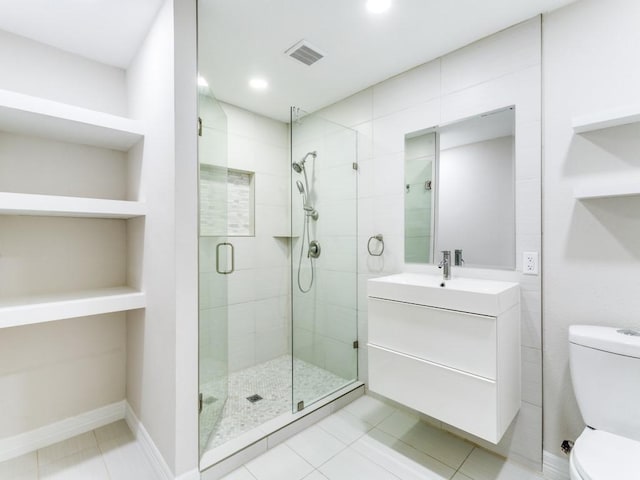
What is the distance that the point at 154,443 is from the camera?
1.67 m

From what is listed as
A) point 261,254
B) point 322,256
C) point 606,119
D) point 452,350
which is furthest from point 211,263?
point 606,119

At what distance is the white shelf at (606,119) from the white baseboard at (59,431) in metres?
3.19

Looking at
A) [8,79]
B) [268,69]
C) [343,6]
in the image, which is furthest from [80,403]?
[343,6]

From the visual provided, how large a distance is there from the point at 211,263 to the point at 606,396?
203cm

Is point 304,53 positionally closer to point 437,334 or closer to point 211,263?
point 211,263

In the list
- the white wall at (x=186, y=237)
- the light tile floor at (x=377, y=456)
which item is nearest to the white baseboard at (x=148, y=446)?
the white wall at (x=186, y=237)

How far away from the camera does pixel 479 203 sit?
1.87 metres

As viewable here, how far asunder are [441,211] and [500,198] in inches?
14.2

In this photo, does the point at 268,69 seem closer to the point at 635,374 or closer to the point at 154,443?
the point at 154,443

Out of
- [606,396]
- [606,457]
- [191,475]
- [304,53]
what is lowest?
[191,475]

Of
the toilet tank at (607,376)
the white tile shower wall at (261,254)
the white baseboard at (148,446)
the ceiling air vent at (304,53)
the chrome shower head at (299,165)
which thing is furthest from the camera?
the white tile shower wall at (261,254)

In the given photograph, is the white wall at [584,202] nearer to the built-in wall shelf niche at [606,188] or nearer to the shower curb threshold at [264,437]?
the built-in wall shelf niche at [606,188]

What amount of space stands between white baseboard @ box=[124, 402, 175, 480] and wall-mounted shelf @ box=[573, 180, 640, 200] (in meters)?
2.34

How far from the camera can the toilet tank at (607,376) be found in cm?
125
